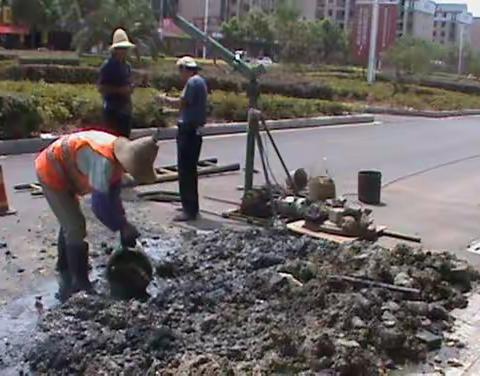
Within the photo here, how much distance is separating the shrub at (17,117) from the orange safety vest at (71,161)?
28.4ft

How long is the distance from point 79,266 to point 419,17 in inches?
5130

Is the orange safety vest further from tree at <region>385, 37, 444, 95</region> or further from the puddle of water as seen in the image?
tree at <region>385, 37, 444, 95</region>

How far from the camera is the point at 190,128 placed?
933 cm

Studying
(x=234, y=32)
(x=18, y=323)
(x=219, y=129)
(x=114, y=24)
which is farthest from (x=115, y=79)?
(x=234, y=32)

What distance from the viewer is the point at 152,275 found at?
6.65m

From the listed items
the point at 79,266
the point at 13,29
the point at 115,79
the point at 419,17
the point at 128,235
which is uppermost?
the point at 419,17

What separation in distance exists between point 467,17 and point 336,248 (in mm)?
131189

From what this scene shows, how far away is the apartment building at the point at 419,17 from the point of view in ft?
413

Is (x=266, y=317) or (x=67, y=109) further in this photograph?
(x=67, y=109)

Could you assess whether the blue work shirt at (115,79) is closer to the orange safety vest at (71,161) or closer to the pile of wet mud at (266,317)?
the pile of wet mud at (266,317)

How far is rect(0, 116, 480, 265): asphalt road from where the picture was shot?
995cm

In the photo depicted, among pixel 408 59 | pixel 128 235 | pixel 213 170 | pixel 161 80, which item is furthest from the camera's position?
pixel 408 59

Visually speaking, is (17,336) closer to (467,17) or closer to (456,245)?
(456,245)

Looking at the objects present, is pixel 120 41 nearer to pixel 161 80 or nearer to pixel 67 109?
pixel 67 109
